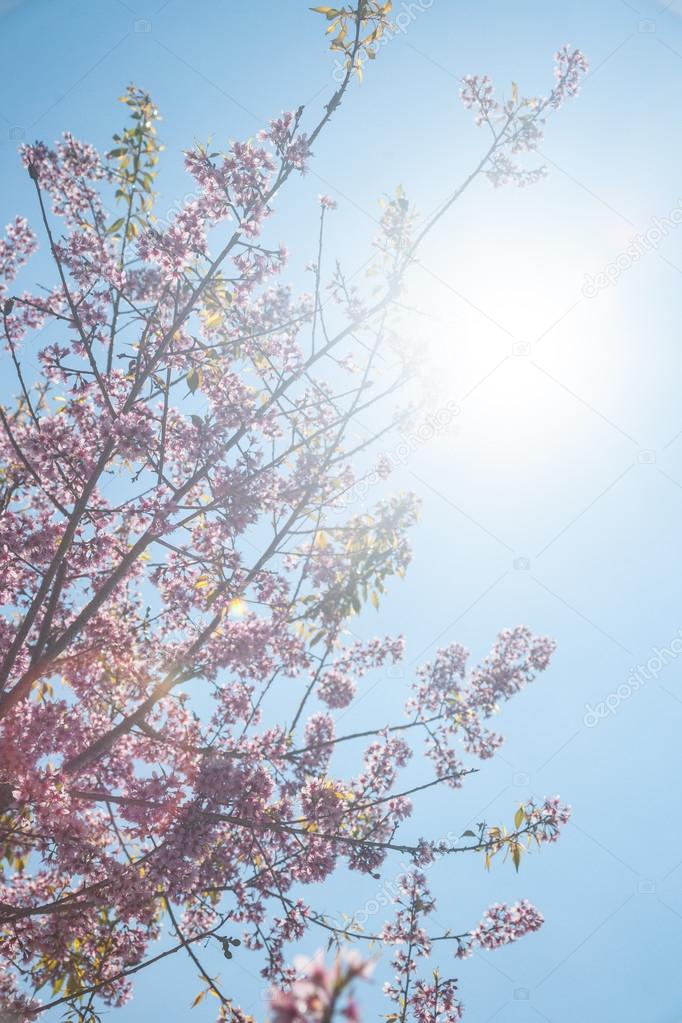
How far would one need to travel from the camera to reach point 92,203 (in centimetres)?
452

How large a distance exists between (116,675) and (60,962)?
72.9 inches

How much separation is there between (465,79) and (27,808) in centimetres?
592

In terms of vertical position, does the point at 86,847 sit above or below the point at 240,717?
below

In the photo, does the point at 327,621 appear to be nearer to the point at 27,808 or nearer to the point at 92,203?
the point at 27,808

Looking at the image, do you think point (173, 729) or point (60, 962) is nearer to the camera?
point (60, 962)

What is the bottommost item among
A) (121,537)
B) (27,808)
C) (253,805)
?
(253,805)

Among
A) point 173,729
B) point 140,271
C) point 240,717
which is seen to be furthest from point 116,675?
point 140,271

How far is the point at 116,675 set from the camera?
5062 millimetres

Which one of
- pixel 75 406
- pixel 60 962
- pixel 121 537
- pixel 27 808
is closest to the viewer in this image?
Result: pixel 27 808

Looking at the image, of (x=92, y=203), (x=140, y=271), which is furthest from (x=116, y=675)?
(x=92, y=203)

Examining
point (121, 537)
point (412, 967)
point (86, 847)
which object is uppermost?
point (121, 537)

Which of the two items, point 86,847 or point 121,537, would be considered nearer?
point 86,847

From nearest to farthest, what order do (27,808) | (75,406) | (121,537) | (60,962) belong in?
(27,808)
(60,962)
(75,406)
(121,537)

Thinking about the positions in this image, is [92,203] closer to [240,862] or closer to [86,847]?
[86,847]
